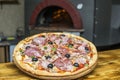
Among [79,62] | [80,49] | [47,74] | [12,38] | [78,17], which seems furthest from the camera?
[12,38]

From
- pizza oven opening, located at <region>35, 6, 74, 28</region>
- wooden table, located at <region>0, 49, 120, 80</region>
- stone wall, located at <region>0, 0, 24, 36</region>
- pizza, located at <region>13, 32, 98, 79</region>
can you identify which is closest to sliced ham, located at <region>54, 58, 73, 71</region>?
pizza, located at <region>13, 32, 98, 79</region>

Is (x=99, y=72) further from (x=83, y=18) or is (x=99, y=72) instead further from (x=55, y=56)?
(x=83, y=18)

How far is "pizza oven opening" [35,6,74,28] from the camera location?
Result: 3455mm

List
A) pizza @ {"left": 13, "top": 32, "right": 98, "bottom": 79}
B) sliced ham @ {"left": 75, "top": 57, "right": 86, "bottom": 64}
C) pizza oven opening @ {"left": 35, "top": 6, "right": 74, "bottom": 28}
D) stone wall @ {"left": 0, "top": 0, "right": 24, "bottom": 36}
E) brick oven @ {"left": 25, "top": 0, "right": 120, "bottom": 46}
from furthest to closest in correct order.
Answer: stone wall @ {"left": 0, "top": 0, "right": 24, "bottom": 36} → pizza oven opening @ {"left": 35, "top": 6, "right": 74, "bottom": 28} → brick oven @ {"left": 25, "top": 0, "right": 120, "bottom": 46} → sliced ham @ {"left": 75, "top": 57, "right": 86, "bottom": 64} → pizza @ {"left": 13, "top": 32, "right": 98, "bottom": 79}

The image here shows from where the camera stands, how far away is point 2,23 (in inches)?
148

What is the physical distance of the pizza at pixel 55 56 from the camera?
1.31 m

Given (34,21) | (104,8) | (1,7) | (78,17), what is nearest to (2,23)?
(1,7)

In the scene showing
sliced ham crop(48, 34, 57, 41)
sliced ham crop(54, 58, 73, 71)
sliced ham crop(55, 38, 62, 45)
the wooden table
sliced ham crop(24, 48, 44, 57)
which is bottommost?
the wooden table

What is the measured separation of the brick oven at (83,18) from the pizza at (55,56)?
1.53m

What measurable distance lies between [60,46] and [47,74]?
331 mm

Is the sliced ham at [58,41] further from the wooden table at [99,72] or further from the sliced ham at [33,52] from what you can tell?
the wooden table at [99,72]

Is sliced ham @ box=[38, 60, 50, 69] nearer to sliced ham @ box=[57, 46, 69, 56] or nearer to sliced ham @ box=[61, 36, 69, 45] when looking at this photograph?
sliced ham @ box=[57, 46, 69, 56]

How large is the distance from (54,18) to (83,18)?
2.09 ft

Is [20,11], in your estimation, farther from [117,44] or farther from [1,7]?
[117,44]
